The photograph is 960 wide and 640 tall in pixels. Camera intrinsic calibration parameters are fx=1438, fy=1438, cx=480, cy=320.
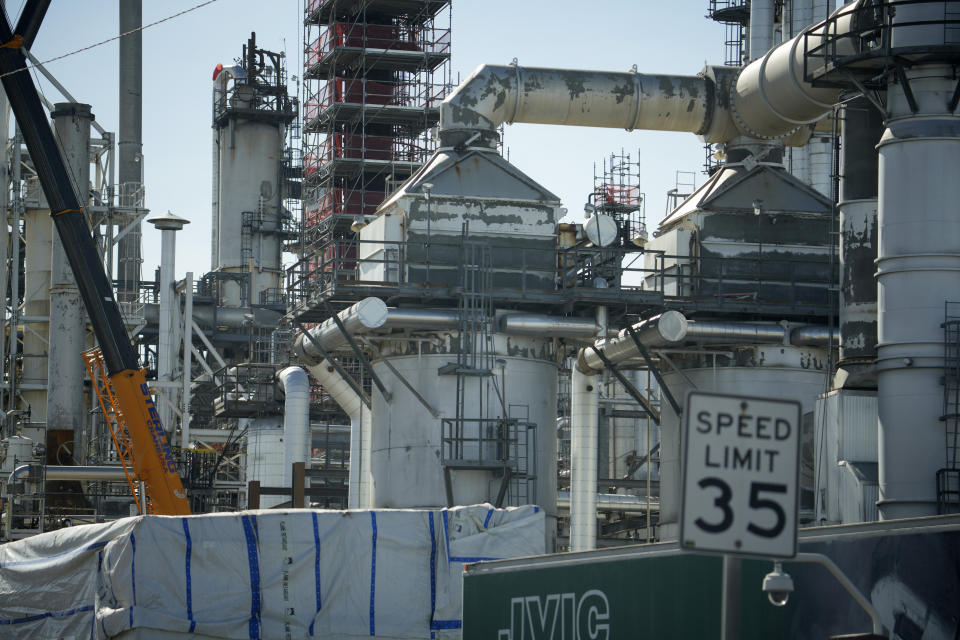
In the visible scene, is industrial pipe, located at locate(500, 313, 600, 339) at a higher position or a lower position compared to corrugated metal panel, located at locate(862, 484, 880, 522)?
higher

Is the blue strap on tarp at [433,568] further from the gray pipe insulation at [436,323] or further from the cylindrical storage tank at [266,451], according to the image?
the cylindrical storage tank at [266,451]

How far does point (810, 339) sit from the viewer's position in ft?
95.5

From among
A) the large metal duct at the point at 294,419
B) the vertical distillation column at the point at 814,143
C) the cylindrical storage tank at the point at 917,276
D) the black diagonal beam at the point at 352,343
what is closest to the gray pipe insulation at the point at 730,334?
the black diagonal beam at the point at 352,343

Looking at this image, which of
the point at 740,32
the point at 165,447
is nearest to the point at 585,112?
the point at 165,447

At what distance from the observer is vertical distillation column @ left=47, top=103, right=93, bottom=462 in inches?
1620

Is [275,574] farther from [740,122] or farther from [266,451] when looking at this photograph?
[266,451]

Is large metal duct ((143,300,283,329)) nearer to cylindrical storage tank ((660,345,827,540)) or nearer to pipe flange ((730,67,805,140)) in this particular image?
cylindrical storage tank ((660,345,827,540))

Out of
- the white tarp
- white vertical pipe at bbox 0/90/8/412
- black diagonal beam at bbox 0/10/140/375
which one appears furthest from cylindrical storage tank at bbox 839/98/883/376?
white vertical pipe at bbox 0/90/8/412

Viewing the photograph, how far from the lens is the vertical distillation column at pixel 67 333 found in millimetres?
41156

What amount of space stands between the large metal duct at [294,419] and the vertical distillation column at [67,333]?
934 cm

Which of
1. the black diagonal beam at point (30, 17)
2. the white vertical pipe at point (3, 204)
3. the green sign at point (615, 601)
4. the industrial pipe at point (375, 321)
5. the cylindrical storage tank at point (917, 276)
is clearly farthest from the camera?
the white vertical pipe at point (3, 204)

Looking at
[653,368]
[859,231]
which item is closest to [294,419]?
[653,368]

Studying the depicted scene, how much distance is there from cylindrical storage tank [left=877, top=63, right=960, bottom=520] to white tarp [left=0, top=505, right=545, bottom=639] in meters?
6.46

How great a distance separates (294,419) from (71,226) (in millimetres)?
7107
